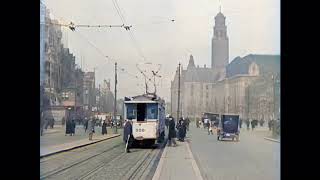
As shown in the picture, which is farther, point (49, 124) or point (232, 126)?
point (232, 126)

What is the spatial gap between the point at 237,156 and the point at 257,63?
1.28 meters

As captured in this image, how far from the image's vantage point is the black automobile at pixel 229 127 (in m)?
4.55

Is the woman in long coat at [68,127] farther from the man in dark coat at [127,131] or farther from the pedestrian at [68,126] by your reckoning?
the man in dark coat at [127,131]

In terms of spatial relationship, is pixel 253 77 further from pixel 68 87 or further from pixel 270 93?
pixel 68 87

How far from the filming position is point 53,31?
4.00 metres

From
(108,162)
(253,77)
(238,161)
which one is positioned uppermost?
(253,77)

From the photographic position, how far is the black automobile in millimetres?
4555

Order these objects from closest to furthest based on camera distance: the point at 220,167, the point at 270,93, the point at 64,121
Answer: the point at 270,93 < the point at 64,121 < the point at 220,167

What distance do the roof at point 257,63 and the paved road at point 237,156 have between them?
57 cm

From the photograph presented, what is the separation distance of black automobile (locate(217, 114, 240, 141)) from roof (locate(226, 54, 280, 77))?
0.50 m

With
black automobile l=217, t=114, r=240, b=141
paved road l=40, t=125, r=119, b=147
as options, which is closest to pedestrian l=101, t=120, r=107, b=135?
paved road l=40, t=125, r=119, b=147

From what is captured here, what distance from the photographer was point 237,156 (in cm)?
473
